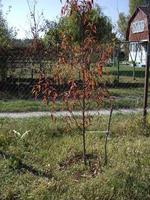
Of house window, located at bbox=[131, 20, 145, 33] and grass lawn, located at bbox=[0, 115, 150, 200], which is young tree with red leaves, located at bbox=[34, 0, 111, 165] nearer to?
grass lawn, located at bbox=[0, 115, 150, 200]

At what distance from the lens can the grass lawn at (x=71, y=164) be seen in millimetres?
4902

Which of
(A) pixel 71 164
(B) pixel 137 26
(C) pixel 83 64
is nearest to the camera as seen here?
(C) pixel 83 64

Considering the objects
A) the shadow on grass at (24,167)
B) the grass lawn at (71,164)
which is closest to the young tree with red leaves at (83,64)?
the grass lawn at (71,164)

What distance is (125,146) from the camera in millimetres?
6703

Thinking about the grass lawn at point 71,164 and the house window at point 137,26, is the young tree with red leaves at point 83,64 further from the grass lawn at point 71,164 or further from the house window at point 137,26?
the house window at point 137,26

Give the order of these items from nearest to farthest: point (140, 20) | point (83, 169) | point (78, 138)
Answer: point (83, 169) → point (78, 138) → point (140, 20)

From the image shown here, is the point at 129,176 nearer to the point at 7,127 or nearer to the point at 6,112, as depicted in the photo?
the point at 7,127

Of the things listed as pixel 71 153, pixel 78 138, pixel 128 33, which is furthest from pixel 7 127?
pixel 128 33

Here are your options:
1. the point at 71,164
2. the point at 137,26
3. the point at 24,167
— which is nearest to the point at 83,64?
the point at 71,164

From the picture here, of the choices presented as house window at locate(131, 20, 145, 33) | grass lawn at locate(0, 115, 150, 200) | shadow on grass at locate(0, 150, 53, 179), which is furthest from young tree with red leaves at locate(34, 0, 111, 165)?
house window at locate(131, 20, 145, 33)

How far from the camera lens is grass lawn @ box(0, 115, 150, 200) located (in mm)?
4902

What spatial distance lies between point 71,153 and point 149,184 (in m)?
1.53

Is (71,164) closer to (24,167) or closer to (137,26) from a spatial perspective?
Answer: (24,167)

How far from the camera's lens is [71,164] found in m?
5.95
